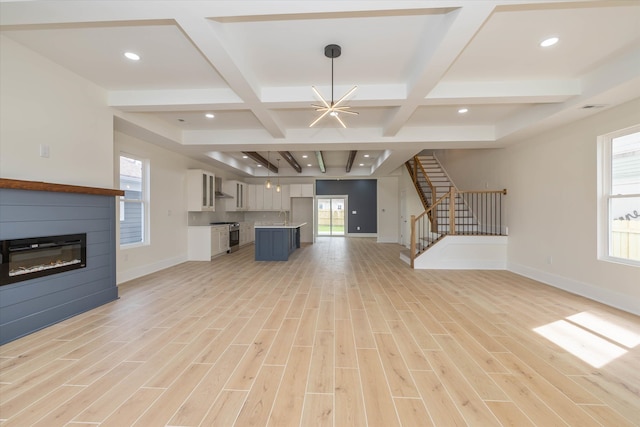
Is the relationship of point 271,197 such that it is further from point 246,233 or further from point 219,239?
point 219,239

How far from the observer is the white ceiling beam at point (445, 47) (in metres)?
2.10

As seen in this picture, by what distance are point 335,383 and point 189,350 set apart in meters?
1.39

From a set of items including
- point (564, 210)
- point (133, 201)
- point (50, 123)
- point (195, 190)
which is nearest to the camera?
point (50, 123)

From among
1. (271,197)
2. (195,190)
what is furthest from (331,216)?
(195,190)

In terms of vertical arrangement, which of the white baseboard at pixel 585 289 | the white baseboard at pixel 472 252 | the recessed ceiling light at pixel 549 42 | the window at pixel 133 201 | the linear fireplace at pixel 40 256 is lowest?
the white baseboard at pixel 585 289

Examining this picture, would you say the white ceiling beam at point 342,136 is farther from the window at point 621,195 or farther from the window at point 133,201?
the window at point 621,195

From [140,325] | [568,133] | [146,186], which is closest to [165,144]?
[146,186]

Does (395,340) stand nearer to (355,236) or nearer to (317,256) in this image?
(317,256)

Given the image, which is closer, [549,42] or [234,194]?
[549,42]

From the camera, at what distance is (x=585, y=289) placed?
393cm

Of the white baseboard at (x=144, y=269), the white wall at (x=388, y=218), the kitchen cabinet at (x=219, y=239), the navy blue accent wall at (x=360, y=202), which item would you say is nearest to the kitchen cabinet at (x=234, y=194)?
the kitchen cabinet at (x=219, y=239)

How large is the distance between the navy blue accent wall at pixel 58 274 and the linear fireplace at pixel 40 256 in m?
0.06

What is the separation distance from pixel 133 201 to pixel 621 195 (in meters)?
7.80

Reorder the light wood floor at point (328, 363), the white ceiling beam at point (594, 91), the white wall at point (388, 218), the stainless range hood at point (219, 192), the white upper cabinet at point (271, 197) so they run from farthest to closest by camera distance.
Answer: the white wall at point (388, 218) → the white upper cabinet at point (271, 197) → the stainless range hood at point (219, 192) → the white ceiling beam at point (594, 91) → the light wood floor at point (328, 363)
